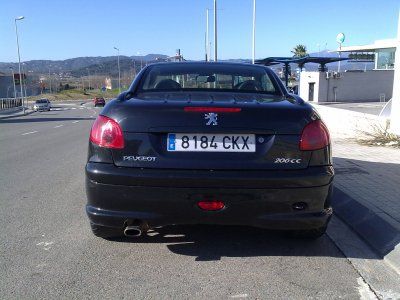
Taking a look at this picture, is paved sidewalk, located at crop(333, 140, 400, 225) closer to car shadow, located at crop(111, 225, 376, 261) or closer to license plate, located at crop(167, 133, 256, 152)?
car shadow, located at crop(111, 225, 376, 261)

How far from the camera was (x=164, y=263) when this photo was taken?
3697 millimetres

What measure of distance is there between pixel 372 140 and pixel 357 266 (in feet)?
24.8

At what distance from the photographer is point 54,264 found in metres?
3.67

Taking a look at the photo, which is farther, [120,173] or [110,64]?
[110,64]

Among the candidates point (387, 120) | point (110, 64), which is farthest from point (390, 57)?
point (110, 64)

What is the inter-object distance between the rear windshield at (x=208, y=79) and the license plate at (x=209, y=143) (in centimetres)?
112

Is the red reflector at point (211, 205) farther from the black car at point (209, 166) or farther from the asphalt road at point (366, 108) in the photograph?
the asphalt road at point (366, 108)

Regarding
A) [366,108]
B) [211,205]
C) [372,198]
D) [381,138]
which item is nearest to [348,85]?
[366,108]

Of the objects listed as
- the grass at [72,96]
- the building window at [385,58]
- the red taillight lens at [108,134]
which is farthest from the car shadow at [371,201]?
the grass at [72,96]

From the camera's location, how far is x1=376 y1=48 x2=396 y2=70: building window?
44.9 metres

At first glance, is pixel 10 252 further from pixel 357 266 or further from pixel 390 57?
pixel 390 57

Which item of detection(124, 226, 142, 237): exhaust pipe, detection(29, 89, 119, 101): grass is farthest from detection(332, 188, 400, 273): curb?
detection(29, 89, 119, 101): grass

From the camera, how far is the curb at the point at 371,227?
3817mm

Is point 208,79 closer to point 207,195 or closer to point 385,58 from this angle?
point 207,195
